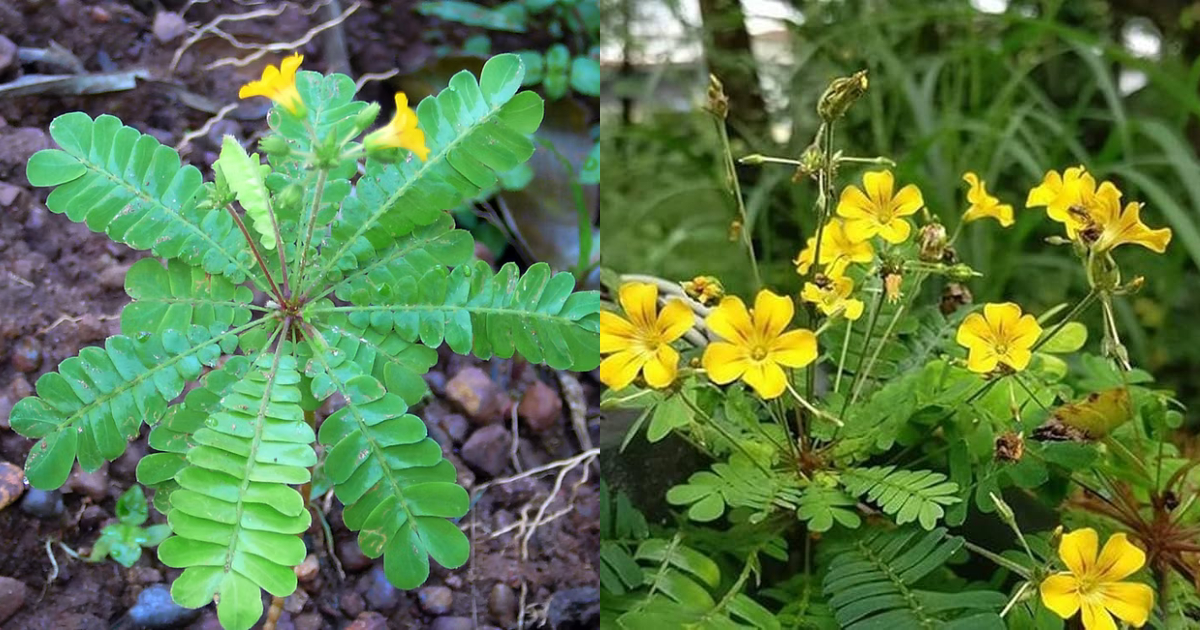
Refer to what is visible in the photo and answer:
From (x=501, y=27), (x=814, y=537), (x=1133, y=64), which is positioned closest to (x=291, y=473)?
(x=814, y=537)

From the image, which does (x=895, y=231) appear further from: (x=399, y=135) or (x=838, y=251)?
(x=399, y=135)

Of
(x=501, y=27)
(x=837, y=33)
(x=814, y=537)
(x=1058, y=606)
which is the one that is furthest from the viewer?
(x=837, y=33)

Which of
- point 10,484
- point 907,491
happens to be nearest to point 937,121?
point 907,491

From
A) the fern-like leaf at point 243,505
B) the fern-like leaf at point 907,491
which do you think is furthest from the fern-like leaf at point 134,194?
the fern-like leaf at point 907,491

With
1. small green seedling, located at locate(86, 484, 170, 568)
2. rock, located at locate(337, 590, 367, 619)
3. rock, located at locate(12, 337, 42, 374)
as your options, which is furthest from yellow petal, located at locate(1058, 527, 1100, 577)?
rock, located at locate(12, 337, 42, 374)

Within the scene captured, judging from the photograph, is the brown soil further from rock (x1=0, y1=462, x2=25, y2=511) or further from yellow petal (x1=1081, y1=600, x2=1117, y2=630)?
yellow petal (x1=1081, y1=600, x2=1117, y2=630)

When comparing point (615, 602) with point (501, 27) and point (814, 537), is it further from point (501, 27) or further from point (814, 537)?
point (501, 27)
